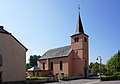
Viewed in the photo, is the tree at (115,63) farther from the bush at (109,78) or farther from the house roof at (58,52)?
the bush at (109,78)

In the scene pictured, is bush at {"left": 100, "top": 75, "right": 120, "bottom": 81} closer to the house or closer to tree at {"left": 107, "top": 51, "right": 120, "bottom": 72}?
the house

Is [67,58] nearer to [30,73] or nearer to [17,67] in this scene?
[30,73]

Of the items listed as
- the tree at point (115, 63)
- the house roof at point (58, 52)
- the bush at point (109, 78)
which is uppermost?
the house roof at point (58, 52)

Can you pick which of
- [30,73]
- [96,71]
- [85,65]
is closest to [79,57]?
[85,65]

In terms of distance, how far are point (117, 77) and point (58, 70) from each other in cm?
2353

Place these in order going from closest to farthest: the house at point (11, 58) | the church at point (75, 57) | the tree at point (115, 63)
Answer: the house at point (11, 58)
the church at point (75, 57)
the tree at point (115, 63)

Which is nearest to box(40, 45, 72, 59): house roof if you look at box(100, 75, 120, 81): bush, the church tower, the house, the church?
the church

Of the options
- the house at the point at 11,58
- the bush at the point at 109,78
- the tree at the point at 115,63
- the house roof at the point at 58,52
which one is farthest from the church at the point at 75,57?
the house at the point at 11,58

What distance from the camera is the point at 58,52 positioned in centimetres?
6400

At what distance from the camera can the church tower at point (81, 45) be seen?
5547 centimetres

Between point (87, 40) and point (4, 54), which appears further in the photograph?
point (87, 40)

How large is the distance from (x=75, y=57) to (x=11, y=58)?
27565 millimetres

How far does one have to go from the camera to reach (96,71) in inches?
3654

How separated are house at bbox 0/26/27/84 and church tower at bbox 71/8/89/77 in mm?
23530
